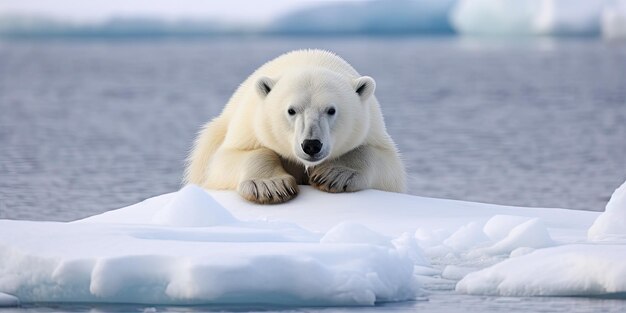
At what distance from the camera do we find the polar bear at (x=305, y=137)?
700 centimetres

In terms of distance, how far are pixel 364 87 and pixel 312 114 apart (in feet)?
1.59

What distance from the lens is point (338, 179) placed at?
7234mm

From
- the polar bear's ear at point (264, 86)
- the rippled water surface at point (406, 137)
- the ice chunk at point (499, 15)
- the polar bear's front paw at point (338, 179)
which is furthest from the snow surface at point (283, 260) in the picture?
the ice chunk at point (499, 15)

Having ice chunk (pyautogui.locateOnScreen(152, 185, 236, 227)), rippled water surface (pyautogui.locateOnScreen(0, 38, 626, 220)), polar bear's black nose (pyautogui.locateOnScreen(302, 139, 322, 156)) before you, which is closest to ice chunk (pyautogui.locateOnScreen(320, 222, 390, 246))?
ice chunk (pyautogui.locateOnScreen(152, 185, 236, 227))

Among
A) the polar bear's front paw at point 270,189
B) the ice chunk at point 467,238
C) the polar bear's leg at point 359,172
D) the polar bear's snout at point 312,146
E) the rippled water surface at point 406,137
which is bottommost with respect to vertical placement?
the rippled water surface at point 406,137

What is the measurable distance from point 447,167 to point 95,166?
138 inches

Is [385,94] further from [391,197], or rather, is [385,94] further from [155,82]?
[391,197]

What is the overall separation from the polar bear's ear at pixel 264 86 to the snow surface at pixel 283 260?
2.99ft

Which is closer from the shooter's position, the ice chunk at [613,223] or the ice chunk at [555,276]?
the ice chunk at [555,276]

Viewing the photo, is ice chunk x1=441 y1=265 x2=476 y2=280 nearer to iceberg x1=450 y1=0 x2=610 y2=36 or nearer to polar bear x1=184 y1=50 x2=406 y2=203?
polar bear x1=184 y1=50 x2=406 y2=203

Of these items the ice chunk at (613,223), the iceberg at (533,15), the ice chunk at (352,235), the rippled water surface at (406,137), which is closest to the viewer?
the ice chunk at (352,235)

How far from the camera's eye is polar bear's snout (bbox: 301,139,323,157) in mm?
6797

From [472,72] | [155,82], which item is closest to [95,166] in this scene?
[155,82]

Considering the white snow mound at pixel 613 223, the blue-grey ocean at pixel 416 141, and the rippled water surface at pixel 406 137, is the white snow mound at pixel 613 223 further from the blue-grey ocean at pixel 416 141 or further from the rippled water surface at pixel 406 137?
the rippled water surface at pixel 406 137
